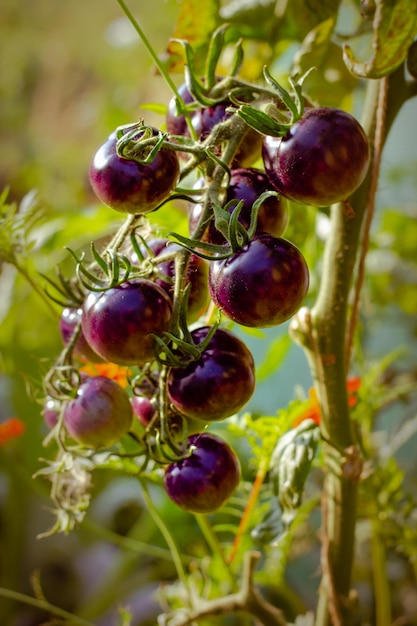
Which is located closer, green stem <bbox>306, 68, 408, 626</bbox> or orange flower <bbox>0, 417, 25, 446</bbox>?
green stem <bbox>306, 68, 408, 626</bbox>

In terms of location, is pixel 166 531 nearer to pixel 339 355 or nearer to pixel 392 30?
pixel 339 355

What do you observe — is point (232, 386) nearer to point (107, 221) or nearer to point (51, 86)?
point (107, 221)

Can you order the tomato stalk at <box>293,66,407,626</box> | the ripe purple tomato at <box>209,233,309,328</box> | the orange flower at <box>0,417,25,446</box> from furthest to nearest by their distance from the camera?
the orange flower at <box>0,417,25,446</box> → the tomato stalk at <box>293,66,407,626</box> → the ripe purple tomato at <box>209,233,309,328</box>

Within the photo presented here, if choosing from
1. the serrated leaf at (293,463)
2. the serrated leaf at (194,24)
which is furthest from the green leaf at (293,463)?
the serrated leaf at (194,24)

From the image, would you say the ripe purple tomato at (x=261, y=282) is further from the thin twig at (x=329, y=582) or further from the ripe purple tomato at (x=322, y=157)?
the thin twig at (x=329, y=582)

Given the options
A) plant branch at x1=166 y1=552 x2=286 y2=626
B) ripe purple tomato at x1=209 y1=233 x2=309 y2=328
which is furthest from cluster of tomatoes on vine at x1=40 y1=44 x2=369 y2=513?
plant branch at x1=166 y1=552 x2=286 y2=626

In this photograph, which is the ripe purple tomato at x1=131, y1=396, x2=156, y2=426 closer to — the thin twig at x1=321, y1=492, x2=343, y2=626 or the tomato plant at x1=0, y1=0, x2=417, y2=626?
the tomato plant at x1=0, y1=0, x2=417, y2=626

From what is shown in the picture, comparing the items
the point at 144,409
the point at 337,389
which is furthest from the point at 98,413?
the point at 337,389
